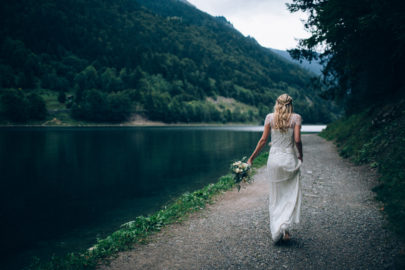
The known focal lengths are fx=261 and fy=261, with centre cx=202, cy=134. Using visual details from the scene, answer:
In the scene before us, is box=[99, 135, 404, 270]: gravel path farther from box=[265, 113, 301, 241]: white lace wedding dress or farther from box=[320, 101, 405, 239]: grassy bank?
box=[265, 113, 301, 241]: white lace wedding dress

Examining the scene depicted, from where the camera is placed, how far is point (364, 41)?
560 inches

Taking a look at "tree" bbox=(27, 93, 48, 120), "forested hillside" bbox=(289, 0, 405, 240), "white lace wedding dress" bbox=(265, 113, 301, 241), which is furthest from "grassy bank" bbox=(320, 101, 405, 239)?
"tree" bbox=(27, 93, 48, 120)

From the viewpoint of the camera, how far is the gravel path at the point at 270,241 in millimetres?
4875

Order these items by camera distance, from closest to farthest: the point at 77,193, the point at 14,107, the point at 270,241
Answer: the point at 270,241
the point at 77,193
the point at 14,107

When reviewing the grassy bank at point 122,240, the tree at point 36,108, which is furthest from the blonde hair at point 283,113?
the tree at point 36,108

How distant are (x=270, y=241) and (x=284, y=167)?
5.63ft

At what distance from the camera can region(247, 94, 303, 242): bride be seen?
17.3 ft

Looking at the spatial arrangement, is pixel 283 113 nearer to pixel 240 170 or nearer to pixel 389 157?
pixel 240 170

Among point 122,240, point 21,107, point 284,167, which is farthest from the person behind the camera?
point 21,107

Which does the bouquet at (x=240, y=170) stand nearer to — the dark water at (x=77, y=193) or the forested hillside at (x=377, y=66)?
the forested hillside at (x=377, y=66)

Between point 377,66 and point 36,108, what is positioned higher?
point 36,108

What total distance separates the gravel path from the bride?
23.4 inches

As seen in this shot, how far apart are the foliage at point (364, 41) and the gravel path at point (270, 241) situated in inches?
285

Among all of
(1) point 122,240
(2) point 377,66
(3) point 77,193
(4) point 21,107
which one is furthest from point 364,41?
(4) point 21,107
